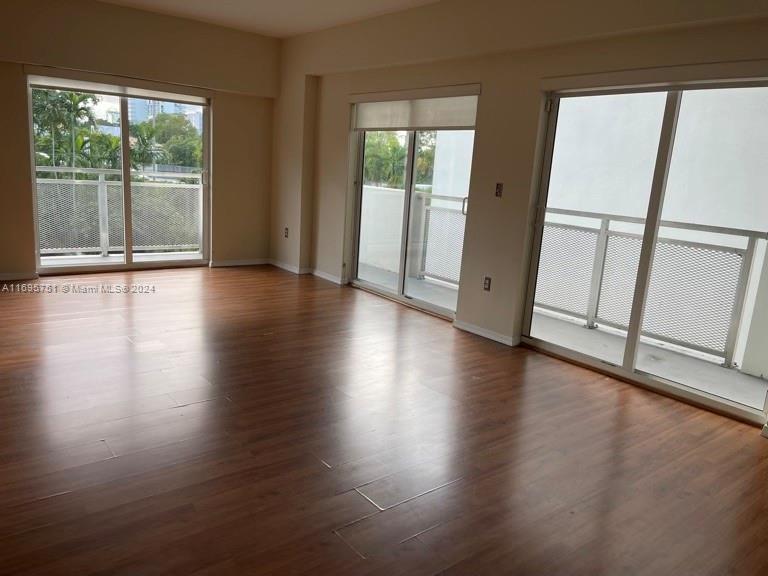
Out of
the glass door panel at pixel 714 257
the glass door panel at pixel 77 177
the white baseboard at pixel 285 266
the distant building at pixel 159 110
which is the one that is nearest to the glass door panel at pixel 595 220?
the glass door panel at pixel 714 257

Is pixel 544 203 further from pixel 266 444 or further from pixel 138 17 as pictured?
pixel 138 17

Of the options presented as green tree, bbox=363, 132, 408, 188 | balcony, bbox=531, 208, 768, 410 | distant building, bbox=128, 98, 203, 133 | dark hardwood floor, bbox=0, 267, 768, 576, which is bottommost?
dark hardwood floor, bbox=0, 267, 768, 576

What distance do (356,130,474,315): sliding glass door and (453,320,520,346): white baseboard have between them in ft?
1.00

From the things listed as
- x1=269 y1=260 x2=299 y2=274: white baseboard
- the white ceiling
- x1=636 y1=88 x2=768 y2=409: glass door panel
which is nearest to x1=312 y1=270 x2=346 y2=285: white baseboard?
x1=269 y1=260 x2=299 y2=274: white baseboard

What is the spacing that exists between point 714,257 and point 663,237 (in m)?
0.33

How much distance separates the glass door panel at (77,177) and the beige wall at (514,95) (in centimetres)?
286

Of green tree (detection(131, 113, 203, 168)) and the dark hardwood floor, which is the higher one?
green tree (detection(131, 113, 203, 168))

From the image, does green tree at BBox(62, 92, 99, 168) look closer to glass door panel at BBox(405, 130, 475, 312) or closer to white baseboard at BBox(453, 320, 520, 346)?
glass door panel at BBox(405, 130, 475, 312)

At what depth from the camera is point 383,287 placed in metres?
5.97

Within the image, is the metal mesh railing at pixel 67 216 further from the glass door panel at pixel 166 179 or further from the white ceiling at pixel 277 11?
the white ceiling at pixel 277 11

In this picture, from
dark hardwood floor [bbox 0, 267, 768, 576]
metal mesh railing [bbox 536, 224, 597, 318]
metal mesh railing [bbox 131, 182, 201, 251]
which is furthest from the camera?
metal mesh railing [bbox 131, 182, 201, 251]

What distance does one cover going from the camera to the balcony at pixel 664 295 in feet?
11.7

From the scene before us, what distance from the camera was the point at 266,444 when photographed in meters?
2.62

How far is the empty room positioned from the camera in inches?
83.9
